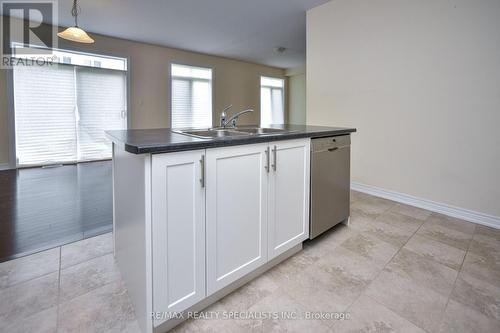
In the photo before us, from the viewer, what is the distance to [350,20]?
132 inches

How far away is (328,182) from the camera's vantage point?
2.01 metres

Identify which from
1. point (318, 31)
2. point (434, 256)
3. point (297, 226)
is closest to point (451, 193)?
point (434, 256)

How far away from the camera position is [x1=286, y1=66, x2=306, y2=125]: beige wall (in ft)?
27.1

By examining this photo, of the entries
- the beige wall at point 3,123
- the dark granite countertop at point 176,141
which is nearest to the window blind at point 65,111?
the beige wall at point 3,123

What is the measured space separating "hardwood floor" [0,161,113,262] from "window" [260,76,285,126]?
5.11 metres

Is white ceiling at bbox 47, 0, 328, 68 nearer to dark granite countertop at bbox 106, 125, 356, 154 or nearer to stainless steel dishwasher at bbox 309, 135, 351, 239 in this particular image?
stainless steel dishwasher at bbox 309, 135, 351, 239

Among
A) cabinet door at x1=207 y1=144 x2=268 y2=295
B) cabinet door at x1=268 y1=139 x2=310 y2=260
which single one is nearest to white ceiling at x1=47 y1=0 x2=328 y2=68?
cabinet door at x1=268 y1=139 x2=310 y2=260

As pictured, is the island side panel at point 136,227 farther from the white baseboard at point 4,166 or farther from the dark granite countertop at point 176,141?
the white baseboard at point 4,166

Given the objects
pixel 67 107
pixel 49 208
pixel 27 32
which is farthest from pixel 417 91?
pixel 27 32

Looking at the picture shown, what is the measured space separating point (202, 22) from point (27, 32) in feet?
10.0

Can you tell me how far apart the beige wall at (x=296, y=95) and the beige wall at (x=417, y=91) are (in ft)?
14.8

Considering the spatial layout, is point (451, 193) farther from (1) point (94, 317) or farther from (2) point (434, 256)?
(1) point (94, 317)

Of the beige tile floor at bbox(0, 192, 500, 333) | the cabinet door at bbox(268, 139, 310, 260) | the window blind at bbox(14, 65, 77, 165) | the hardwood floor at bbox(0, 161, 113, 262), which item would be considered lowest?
the beige tile floor at bbox(0, 192, 500, 333)

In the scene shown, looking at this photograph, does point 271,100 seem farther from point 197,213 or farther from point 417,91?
point 197,213
